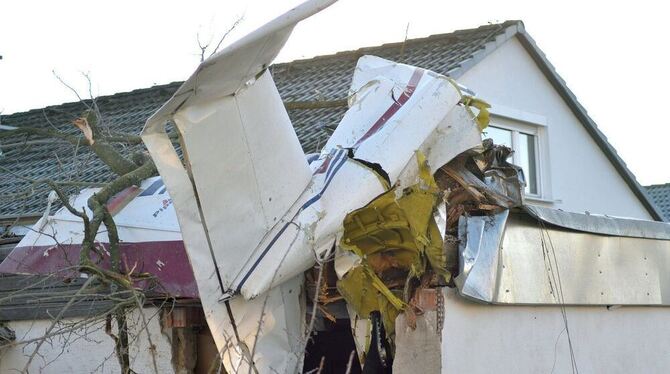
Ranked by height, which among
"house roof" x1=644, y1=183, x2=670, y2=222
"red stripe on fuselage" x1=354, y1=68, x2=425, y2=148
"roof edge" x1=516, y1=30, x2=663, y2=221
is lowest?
"red stripe on fuselage" x1=354, y1=68, x2=425, y2=148

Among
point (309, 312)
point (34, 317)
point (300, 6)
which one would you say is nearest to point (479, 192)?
point (309, 312)

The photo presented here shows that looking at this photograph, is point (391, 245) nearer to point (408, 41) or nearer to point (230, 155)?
point (230, 155)

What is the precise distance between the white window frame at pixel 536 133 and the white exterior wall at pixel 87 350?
7.50m

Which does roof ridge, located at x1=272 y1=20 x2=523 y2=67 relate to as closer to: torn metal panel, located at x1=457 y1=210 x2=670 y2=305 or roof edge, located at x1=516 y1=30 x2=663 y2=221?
roof edge, located at x1=516 y1=30 x2=663 y2=221

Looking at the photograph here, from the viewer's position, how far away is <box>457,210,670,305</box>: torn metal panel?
237 inches

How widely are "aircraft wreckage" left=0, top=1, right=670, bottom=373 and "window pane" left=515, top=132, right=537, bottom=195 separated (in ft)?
21.5

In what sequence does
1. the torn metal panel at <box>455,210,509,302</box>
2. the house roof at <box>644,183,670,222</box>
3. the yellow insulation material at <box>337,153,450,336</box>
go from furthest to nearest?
1. the house roof at <box>644,183,670,222</box>
2. the torn metal panel at <box>455,210,509,302</box>
3. the yellow insulation material at <box>337,153,450,336</box>

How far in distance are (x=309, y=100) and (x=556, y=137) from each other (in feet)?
14.4

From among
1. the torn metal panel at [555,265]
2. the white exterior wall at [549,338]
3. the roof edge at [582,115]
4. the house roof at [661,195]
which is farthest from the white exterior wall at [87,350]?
the house roof at [661,195]

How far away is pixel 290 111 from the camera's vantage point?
1105cm

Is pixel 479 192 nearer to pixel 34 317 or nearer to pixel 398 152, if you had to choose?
pixel 398 152

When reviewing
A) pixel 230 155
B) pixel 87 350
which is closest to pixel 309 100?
pixel 87 350

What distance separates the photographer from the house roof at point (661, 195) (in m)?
26.3

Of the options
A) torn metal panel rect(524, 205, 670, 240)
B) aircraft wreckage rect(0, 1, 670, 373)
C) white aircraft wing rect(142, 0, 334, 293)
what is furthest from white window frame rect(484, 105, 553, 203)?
white aircraft wing rect(142, 0, 334, 293)
